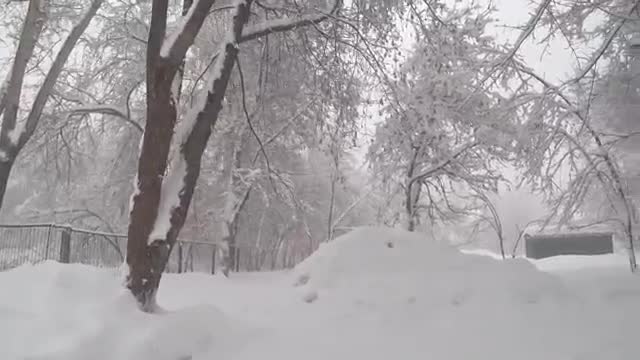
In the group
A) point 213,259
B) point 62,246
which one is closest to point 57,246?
point 62,246

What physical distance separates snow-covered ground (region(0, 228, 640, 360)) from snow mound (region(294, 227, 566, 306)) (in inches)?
0.8

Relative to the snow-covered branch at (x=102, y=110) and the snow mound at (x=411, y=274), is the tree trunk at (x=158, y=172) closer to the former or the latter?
the snow mound at (x=411, y=274)

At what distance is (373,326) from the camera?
6.36 metres

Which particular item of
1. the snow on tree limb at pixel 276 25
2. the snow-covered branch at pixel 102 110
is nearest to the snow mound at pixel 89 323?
the snow on tree limb at pixel 276 25

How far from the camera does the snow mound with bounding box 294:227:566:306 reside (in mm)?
7070

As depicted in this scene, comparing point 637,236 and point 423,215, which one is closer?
point 637,236

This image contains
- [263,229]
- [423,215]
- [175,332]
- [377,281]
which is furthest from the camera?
[263,229]

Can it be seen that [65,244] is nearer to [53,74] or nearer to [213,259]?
[53,74]

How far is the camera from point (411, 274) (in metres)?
7.61

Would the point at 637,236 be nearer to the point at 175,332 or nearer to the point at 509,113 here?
the point at 509,113

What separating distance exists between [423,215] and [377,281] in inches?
583

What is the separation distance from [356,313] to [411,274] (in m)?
1.27

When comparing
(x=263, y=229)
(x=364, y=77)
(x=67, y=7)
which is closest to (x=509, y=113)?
(x=364, y=77)

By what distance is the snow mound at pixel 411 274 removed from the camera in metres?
7.07
